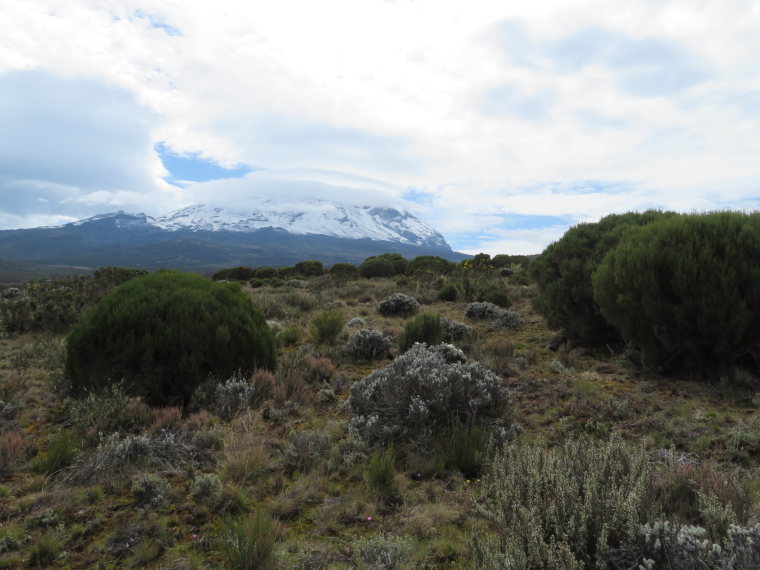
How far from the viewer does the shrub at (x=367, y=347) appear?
6.74m

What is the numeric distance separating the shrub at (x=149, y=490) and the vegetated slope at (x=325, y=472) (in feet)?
0.04

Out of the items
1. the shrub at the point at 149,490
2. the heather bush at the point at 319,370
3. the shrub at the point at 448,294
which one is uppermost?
the shrub at the point at 448,294

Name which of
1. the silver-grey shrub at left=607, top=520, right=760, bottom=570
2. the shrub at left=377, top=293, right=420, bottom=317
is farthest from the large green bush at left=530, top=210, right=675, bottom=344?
the silver-grey shrub at left=607, top=520, right=760, bottom=570

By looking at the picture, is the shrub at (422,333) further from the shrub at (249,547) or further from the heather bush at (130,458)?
the shrub at (249,547)

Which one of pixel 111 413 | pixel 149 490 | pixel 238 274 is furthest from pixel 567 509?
pixel 238 274

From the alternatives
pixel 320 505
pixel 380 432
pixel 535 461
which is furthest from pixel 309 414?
pixel 535 461

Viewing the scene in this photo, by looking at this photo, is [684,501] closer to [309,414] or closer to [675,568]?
[675,568]

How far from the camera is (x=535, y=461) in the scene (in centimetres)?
231

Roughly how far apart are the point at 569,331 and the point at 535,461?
207 inches

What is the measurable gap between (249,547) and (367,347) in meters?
4.61

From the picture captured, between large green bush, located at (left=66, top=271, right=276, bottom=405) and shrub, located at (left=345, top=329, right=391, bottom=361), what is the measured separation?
2.02 metres

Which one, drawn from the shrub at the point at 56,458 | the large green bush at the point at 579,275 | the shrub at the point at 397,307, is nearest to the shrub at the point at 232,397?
the shrub at the point at 56,458

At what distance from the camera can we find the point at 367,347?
674 centimetres

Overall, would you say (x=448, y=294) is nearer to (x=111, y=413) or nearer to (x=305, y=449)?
(x=305, y=449)
